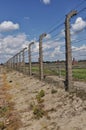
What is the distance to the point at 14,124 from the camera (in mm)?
11812

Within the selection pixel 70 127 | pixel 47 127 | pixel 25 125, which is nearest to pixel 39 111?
pixel 25 125

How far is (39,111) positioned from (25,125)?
0.96 meters

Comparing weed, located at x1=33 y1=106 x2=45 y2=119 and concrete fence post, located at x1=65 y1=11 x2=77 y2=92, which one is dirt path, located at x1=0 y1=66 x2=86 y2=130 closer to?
weed, located at x1=33 y1=106 x2=45 y2=119

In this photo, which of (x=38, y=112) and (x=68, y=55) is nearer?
(x=38, y=112)

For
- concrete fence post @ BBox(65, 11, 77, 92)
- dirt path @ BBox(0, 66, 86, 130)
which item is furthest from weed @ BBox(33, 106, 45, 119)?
concrete fence post @ BBox(65, 11, 77, 92)

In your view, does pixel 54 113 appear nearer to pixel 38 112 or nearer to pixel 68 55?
pixel 38 112

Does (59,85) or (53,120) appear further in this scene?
(59,85)

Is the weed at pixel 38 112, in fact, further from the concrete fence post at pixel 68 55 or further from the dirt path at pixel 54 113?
the concrete fence post at pixel 68 55

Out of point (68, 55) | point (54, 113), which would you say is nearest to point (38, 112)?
point (54, 113)

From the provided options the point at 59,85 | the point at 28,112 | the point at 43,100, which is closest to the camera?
the point at 28,112

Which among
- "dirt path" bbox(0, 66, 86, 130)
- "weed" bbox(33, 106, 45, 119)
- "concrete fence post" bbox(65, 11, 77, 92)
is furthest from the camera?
"concrete fence post" bbox(65, 11, 77, 92)

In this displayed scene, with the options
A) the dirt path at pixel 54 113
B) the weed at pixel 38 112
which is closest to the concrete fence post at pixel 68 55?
the dirt path at pixel 54 113

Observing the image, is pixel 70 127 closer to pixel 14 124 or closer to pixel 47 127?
pixel 47 127

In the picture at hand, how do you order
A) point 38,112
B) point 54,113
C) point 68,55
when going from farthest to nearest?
point 68,55
point 38,112
point 54,113
